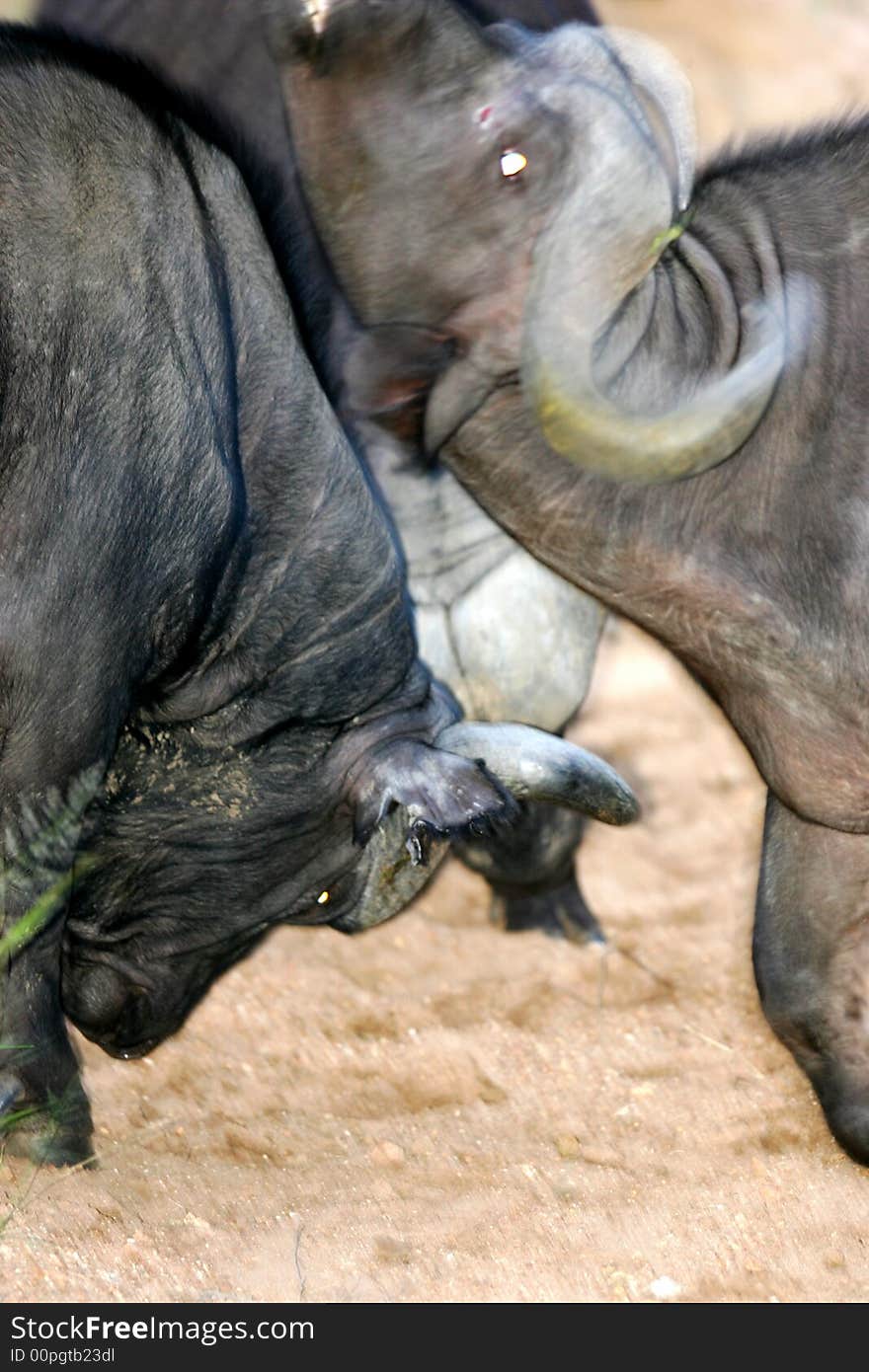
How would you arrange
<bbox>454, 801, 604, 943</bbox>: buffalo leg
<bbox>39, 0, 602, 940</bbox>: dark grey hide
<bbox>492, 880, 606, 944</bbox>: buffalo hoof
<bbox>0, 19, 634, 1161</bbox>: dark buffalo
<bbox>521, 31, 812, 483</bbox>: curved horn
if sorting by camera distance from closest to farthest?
<bbox>0, 19, 634, 1161</bbox>: dark buffalo
<bbox>521, 31, 812, 483</bbox>: curved horn
<bbox>39, 0, 602, 940</bbox>: dark grey hide
<bbox>454, 801, 604, 943</bbox>: buffalo leg
<bbox>492, 880, 606, 944</bbox>: buffalo hoof

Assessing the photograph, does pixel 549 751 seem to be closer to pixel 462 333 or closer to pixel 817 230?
pixel 462 333

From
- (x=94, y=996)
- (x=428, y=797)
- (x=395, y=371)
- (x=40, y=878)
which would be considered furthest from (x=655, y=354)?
(x=94, y=996)

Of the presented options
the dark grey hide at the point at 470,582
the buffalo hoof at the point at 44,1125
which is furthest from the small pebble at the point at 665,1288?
the dark grey hide at the point at 470,582

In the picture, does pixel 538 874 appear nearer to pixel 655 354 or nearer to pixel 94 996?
pixel 94 996

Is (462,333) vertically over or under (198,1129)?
over

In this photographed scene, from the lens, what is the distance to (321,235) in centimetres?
300

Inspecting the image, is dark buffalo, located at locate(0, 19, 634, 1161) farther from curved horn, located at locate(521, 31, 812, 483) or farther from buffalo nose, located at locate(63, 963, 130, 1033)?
curved horn, located at locate(521, 31, 812, 483)

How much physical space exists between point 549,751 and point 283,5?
137cm

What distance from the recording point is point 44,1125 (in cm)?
304

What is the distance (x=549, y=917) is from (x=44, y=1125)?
6.23 ft

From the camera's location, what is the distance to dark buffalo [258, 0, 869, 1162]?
2.87 metres

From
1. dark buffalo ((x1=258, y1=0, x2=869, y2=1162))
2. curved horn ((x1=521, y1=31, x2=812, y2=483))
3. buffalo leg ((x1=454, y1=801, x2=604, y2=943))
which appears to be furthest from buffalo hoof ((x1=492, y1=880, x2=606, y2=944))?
curved horn ((x1=521, y1=31, x2=812, y2=483))

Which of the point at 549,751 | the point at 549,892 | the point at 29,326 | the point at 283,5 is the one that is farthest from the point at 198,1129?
the point at 283,5
